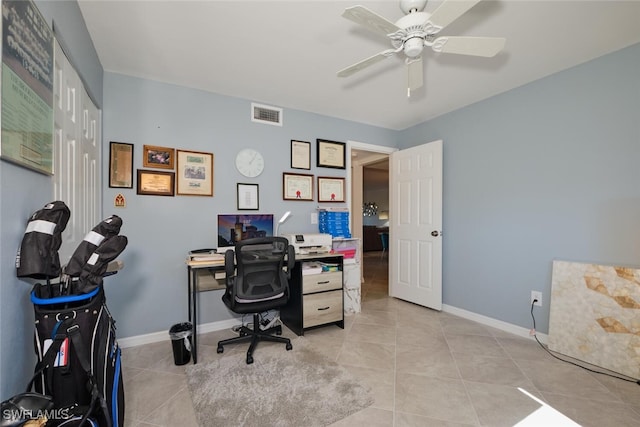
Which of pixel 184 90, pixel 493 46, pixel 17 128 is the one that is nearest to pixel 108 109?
pixel 184 90

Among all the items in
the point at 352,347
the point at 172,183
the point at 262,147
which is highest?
the point at 262,147

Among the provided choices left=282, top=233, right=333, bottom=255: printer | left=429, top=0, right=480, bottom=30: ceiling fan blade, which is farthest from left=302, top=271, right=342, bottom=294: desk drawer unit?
left=429, top=0, right=480, bottom=30: ceiling fan blade

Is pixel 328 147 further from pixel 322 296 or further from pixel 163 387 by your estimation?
pixel 163 387

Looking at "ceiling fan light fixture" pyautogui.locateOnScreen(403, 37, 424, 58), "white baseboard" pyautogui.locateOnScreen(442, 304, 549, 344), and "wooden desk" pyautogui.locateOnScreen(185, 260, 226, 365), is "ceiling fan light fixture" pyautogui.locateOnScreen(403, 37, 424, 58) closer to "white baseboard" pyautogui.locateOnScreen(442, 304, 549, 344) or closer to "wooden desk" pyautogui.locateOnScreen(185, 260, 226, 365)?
"wooden desk" pyautogui.locateOnScreen(185, 260, 226, 365)

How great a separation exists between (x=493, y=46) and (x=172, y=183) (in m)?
2.70

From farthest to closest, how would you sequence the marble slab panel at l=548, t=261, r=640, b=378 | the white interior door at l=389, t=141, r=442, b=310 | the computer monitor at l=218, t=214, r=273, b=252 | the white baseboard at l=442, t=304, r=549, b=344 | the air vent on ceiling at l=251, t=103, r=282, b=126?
the white interior door at l=389, t=141, r=442, b=310
the air vent on ceiling at l=251, t=103, r=282, b=126
the computer monitor at l=218, t=214, r=273, b=252
the white baseboard at l=442, t=304, r=549, b=344
the marble slab panel at l=548, t=261, r=640, b=378

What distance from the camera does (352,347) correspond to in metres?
2.42

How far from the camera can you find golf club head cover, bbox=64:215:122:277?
3.59 ft

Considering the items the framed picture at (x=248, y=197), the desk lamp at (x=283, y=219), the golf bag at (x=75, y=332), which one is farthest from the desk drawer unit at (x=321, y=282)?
the golf bag at (x=75, y=332)

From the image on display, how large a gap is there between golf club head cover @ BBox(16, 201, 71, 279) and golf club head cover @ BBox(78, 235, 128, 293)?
0.11m

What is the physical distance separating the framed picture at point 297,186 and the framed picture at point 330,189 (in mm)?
150

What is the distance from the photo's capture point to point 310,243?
292 centimetres

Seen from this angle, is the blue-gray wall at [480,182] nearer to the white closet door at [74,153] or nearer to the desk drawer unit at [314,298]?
the white closet door at [74,153]

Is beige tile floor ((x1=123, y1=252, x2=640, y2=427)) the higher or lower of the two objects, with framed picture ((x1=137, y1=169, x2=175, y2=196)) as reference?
lower
